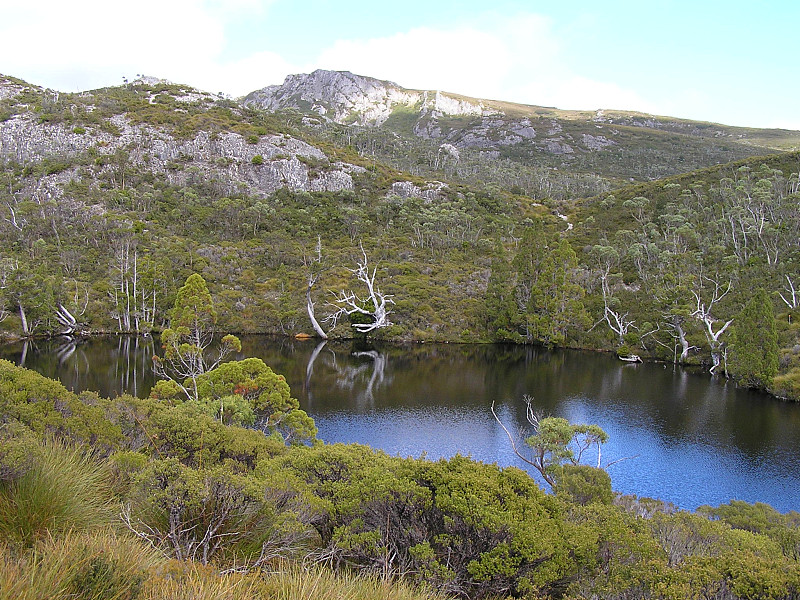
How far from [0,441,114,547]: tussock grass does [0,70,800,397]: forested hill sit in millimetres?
43094

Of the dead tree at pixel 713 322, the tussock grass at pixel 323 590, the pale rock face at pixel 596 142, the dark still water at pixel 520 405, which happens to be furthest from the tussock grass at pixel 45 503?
the pale rock face at pixel 596 142

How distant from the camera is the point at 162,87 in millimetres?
117562

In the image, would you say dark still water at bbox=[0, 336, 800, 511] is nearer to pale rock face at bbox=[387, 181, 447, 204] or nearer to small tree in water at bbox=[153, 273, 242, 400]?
small tree in water at bbox=[153, 273, 242, 400]

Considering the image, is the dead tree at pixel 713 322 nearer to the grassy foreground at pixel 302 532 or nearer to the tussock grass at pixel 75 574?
the grassy foreground at pixel 302 532

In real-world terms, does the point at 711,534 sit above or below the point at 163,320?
above

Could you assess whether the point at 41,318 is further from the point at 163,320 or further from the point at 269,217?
the point at 269,217

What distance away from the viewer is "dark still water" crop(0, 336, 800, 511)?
75.4 feet

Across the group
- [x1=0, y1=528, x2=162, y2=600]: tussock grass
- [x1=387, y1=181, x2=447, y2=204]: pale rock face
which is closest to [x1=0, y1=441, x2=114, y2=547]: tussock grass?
[x1=0, y1=528, x2=162, y2=600]: tussock grass

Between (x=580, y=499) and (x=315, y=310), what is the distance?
48206mm

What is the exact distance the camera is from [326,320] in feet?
A: 188

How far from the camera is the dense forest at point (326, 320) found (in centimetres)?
668

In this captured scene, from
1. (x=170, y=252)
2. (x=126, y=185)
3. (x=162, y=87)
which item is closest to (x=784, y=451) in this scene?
(x=170, y=252)

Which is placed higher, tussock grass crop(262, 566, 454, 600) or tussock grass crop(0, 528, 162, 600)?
tussock grass crop(0, 528, 162, 600)

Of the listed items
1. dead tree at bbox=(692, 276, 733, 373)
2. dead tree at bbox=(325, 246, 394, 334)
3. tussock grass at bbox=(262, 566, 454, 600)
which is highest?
tussock grass at bbox=(262, 566, 454, 600)
